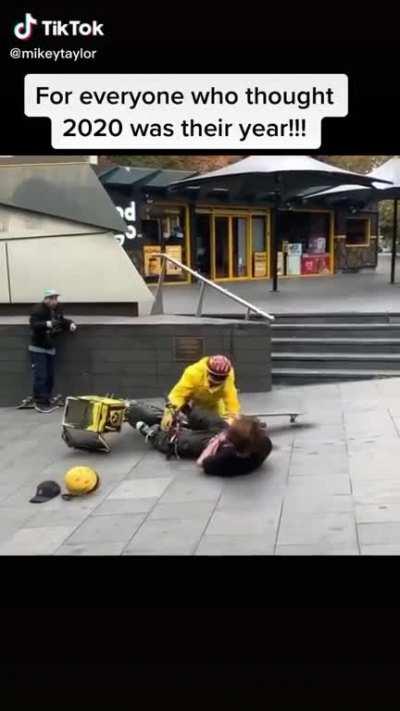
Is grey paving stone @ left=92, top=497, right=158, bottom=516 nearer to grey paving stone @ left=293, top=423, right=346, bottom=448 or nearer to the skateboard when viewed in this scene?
grey paving stone @ left=293, top=423, right=346, bottom=448

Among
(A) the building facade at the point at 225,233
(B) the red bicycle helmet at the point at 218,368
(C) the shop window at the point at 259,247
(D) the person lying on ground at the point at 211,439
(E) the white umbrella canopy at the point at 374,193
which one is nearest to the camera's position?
(D) the person lying on ground at the point at 211,439

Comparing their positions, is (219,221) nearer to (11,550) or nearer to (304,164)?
(304,164)

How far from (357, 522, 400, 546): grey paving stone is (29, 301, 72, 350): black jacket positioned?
16.6 ft

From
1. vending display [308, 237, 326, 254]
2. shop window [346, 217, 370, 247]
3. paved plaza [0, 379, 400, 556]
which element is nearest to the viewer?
paved plaza [0, 379, 400, 556]

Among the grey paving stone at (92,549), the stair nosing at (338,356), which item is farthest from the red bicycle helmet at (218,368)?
the stair nosing at (338,356)

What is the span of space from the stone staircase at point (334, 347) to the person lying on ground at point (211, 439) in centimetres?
260

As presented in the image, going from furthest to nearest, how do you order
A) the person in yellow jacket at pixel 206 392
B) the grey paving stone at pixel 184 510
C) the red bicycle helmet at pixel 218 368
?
the person in yellow jacket at pixel 206 392
the red bicycle helmet at pixel 218 368
the grey paving stone at pixel 184 510

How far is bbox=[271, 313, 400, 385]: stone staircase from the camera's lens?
8.80m

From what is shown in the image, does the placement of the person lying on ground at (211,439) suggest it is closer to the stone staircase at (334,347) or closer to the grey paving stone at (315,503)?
the grey paving stone at (315,503)

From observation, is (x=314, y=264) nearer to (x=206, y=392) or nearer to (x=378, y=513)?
(x=206, y=392)

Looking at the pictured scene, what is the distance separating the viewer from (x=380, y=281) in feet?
54.7

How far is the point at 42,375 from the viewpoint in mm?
8375

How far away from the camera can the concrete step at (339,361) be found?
881 cm
